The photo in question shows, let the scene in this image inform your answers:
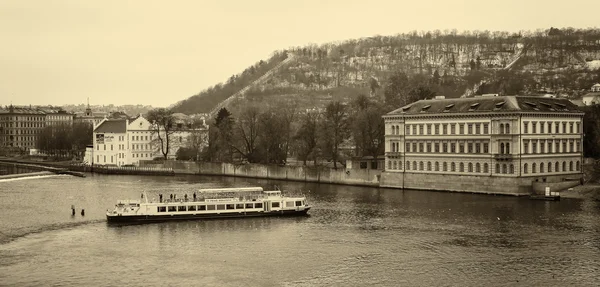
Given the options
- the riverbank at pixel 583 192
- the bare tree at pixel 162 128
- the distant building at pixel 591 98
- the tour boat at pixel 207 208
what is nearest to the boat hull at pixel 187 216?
the tour boat at pixel 207 208

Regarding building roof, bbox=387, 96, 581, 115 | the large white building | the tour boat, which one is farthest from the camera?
the large white building

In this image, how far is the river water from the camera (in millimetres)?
41344

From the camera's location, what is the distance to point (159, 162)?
132 meters

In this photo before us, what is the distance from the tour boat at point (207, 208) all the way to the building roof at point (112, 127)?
244 feet

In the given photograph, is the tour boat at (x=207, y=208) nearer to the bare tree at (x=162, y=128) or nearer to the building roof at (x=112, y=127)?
the bare tree at (x=162, y=128)

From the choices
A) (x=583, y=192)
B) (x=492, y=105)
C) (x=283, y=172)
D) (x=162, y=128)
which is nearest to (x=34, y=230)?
(x=492, y=105)

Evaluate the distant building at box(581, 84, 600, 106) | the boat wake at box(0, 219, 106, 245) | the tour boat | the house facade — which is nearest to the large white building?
the house facade

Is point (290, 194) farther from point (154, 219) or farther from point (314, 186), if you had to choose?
point (154, 219)

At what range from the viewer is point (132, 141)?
138625 millimetres

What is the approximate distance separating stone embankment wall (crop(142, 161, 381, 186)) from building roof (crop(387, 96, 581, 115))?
9.47 meters

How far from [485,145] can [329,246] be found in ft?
120

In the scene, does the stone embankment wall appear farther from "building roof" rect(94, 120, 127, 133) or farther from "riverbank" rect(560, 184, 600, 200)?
"riverbank" rect(560, 184, 600, 200)

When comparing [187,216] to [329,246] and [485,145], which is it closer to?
[329,246]

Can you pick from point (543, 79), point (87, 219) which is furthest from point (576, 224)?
point (543, 79)
